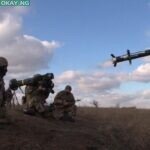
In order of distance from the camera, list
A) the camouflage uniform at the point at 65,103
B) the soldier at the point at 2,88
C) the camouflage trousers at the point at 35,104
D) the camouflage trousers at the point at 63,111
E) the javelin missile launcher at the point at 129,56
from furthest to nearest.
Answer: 1. the camouflage uniform at the point at 65,103
2. the camouflage trousers at the point at 63,111
3. the camouflage trousers at the point at 35,104
4. the javelin missile launcher at the point at 129,56
5. the soldier at the point at 2,88

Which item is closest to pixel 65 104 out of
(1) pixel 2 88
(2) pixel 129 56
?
(2) pixel 129 56

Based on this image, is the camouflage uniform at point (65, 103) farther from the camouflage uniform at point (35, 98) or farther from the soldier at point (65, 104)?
the camouflage uniform at point (35, 98)

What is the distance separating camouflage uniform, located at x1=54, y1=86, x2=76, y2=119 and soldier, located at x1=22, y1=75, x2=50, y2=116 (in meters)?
0.72

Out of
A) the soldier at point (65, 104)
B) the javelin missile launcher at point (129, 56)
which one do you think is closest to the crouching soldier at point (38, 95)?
the soldier at point (65, 104)

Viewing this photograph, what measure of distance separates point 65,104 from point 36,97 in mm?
1512

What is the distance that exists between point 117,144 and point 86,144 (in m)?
1.14

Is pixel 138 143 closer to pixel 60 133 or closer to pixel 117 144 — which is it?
pixel 117 144

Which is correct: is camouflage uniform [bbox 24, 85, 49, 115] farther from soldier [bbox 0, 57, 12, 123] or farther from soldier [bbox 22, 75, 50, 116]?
soldier [bbox 0, 57, 12, 123]

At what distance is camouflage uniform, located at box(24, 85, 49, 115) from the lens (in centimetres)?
2038

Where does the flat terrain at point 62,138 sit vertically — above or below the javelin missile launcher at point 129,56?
below

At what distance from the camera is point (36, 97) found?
2091 centimetres

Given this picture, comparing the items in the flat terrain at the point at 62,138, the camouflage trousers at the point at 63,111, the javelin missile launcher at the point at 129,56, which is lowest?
the flat terrain at the point at 62,138

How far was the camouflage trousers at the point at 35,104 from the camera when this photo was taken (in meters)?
20.2

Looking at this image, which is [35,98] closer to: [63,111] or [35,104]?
[35,104]
